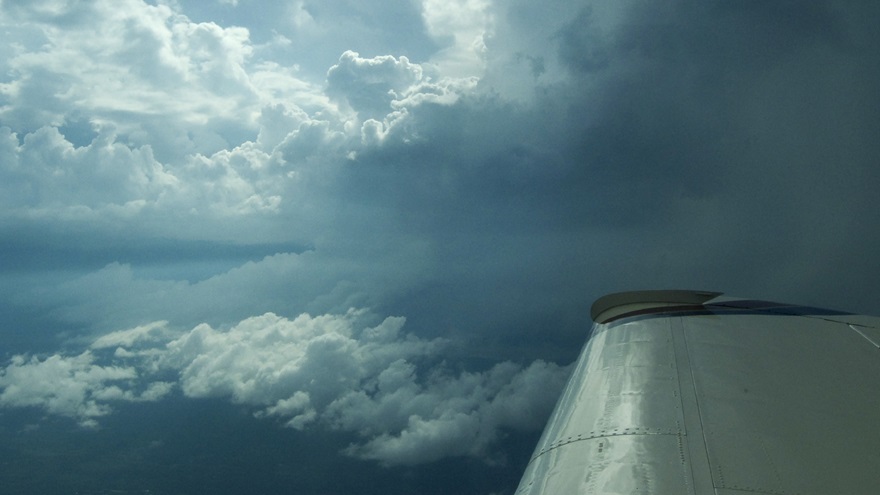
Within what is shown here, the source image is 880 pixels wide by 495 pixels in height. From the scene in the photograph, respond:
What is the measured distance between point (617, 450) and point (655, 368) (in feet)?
10.2

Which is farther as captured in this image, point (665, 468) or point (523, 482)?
point (523, 482)

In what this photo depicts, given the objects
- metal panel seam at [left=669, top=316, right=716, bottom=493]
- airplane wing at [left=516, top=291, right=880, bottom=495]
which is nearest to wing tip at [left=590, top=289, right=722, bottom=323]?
airplane wing at [left=516, top=291, right=880, bottom=495]

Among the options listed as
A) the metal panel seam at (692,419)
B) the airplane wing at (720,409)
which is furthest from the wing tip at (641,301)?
the metal panel seam at (692,419)

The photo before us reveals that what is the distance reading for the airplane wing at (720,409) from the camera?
5266 mm

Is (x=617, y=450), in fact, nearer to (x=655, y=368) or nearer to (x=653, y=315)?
(x=655, y=368)

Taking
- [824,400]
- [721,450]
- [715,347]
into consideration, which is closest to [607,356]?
[715,347]

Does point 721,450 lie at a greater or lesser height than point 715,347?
lesser

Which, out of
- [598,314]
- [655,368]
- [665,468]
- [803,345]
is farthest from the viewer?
[598,314]

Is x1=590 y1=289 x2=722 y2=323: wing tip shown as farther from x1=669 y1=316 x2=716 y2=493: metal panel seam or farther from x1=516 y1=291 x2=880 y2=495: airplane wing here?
x1=669 y1=316 x2=716 y2=493: metal panel seam

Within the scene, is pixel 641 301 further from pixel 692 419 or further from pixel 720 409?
pixel 692 419

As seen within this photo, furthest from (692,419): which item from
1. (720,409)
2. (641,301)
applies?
(641,301)

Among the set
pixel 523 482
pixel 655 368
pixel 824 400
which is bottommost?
pixel 523 482

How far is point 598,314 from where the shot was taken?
42.1ft

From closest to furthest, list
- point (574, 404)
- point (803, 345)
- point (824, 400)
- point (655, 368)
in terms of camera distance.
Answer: point (824, 400) → point (574, 404) → point (655, 368) → point (803, 345)
